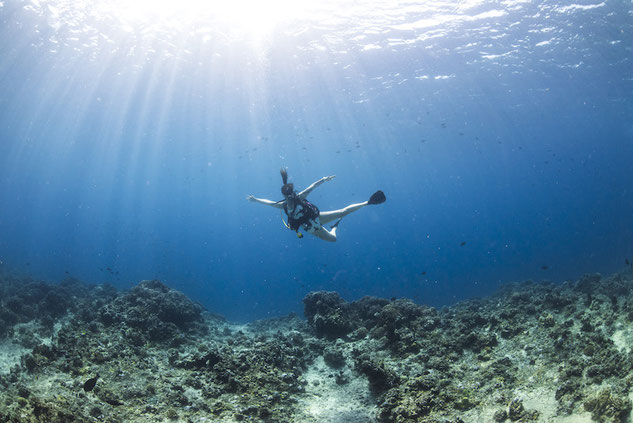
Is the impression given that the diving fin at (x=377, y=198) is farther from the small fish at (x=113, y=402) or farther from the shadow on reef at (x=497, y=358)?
the small fish at (x=113, y=402)

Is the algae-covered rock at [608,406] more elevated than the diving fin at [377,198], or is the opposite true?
the diving fin at [377,198]

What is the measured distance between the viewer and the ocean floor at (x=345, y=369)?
17.6 feet

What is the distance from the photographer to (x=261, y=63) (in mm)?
25562

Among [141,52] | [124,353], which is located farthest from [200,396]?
[141,52]

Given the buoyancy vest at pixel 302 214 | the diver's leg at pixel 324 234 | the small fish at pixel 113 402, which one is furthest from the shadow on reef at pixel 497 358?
the small fish at pixel 113 402

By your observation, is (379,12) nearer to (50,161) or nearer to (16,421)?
(16,421)

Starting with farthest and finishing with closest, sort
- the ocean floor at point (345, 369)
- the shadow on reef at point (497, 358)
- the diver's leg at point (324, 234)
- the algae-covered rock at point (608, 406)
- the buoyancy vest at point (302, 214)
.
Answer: the diver's leg at point (324, 234) → the buoyancy vest at point (302, 214) → the ocean floor at point (345, 369) → the shadow on reef at point (497, 358) → the algae-covered rock at point (608, 406)

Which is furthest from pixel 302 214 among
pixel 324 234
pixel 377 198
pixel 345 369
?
pixel 345 369

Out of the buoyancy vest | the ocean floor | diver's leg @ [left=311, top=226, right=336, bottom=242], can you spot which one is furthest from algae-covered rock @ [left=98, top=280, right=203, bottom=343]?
diver's leg @ [left=311, top=226, right=336, bottom=242]

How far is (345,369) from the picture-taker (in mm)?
8273

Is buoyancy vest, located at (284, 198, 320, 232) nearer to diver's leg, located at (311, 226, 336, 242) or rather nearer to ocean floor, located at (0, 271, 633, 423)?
diver's leg, located at (311, 226, 336, 242)

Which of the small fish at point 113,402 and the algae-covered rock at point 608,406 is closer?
the algae-covered rock at point 608,406

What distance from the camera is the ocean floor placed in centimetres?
537

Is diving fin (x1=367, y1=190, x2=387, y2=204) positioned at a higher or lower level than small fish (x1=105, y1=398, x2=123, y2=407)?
higher
